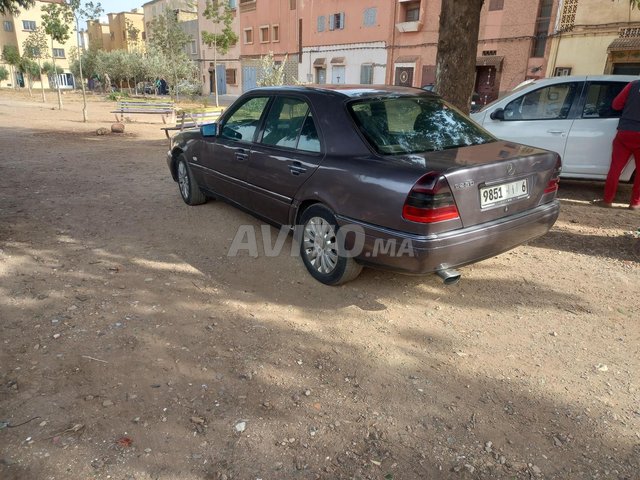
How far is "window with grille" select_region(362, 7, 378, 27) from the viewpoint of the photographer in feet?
93.5

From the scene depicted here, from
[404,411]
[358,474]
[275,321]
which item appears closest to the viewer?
[358,474]

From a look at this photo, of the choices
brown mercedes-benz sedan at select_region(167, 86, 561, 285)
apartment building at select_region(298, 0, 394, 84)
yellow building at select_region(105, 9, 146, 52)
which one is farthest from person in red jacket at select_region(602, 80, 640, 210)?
yellow building at select_region(105, 9, 146, 52)

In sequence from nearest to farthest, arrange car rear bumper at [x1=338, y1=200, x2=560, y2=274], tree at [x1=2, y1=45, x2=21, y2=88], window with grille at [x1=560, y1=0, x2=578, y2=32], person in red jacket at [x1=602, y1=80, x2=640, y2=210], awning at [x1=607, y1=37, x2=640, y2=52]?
car rear bumper at [x1=338, y1=200, x2=560, y2=274]
person in red jacket at [x1=602, y1=80, x2=640, y2=210]
awning at [x1=607, y1=37, x2=640, y2=52]
window with grille at [x1=560, y1=0, x2=578, y2=32]
tree at [x1=2, y1=45, x2=21, y2=88]

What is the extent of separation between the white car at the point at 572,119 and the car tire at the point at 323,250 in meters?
4.25

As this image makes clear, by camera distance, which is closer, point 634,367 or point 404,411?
point 404,411

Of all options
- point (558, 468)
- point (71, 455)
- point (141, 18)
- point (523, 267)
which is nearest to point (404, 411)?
point (558, 468)

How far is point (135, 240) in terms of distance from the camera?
4922 mm

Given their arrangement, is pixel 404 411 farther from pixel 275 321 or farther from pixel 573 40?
pixel 573 40

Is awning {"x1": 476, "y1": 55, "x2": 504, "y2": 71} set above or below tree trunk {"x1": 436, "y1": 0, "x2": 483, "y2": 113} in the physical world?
above

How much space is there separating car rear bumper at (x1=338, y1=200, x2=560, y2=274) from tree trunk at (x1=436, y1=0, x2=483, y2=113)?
3.39 m

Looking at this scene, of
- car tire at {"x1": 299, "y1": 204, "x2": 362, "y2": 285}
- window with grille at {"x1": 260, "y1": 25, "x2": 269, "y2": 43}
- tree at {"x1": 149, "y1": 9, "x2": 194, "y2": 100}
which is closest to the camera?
car tire at {"x1": 299, "y1": 204, "x2": 362, "y2": 285}

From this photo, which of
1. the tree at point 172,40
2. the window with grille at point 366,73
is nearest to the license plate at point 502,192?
the window with grille at point 366,73

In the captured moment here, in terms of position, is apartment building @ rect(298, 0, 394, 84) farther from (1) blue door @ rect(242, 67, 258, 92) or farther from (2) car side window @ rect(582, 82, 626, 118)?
(2) car side window @ rect(582, 82, 626, 118)

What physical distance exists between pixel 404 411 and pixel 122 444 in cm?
144
